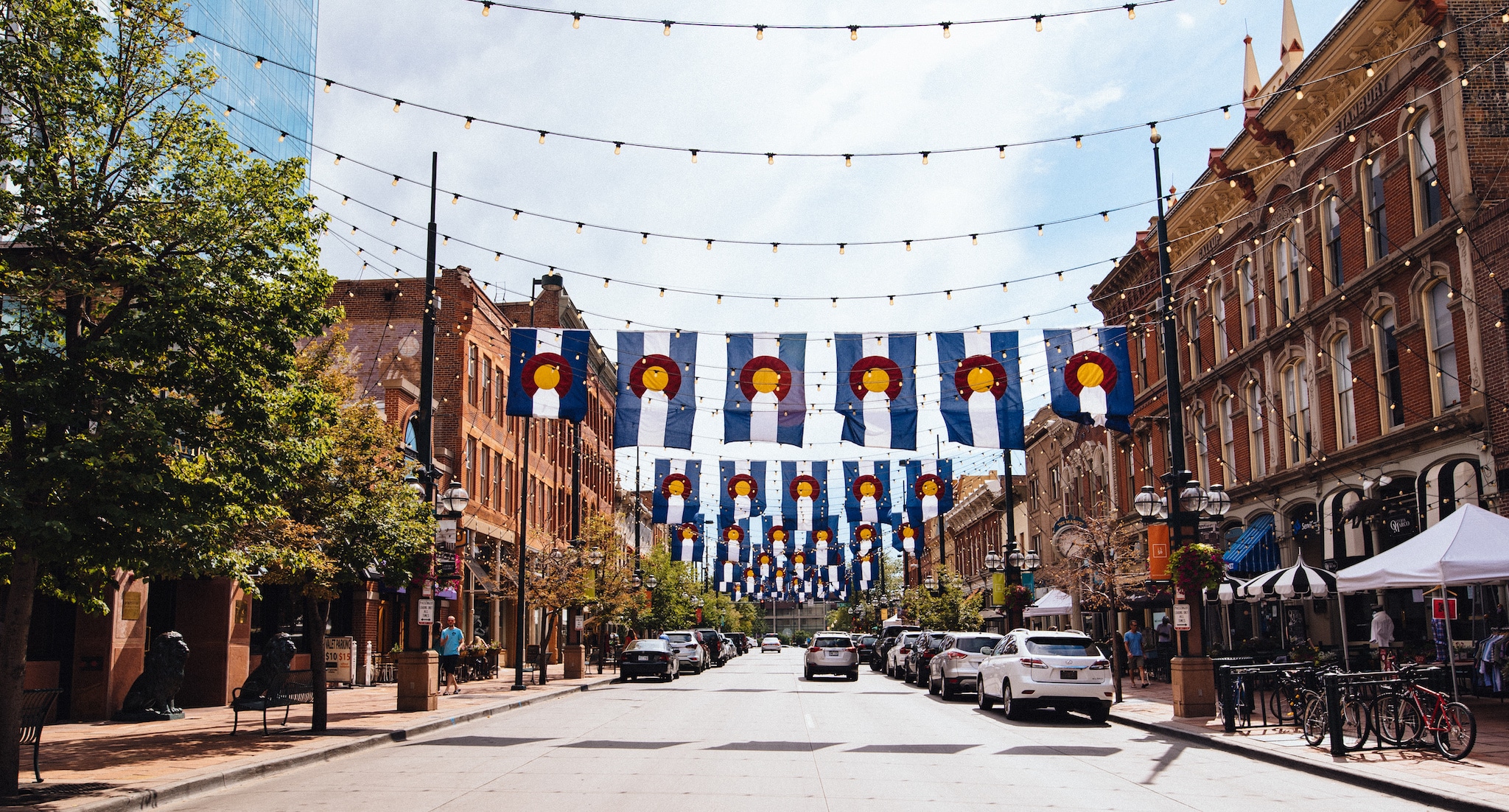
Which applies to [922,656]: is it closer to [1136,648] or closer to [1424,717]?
[1136,648]

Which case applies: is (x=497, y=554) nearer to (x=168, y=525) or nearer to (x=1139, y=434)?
(x=1139, y=434)

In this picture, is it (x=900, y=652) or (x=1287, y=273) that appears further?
(x=900, y=652)

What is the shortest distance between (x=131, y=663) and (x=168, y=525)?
1278cm

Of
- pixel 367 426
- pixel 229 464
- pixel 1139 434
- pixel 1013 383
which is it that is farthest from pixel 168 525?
pixel 1139 434

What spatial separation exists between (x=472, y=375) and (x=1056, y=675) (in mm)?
26345

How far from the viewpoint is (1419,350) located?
2408 cm

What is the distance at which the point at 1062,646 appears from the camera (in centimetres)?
2127

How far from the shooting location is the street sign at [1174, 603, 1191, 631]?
20.6m

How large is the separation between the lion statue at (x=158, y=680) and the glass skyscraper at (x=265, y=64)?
1596 inches

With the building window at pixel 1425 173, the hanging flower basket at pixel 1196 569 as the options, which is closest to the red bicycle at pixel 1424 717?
the hanging flower basket at pixel 1196 569

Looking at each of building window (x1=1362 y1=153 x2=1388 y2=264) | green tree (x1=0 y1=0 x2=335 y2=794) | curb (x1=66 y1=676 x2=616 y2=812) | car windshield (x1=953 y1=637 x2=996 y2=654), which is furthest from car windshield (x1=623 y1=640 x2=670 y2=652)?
green tree (x1=0 y1=0 x2=335 y2=794)

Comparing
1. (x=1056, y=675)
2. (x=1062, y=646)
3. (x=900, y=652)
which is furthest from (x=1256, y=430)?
(x=1056, y=675)

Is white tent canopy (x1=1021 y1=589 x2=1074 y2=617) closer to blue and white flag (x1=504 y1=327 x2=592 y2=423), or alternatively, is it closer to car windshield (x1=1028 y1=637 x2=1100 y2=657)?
car windshield (x1=1028 y1=637 x2=1100 y2=657)

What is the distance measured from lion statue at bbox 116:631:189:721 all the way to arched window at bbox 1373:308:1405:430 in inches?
961
